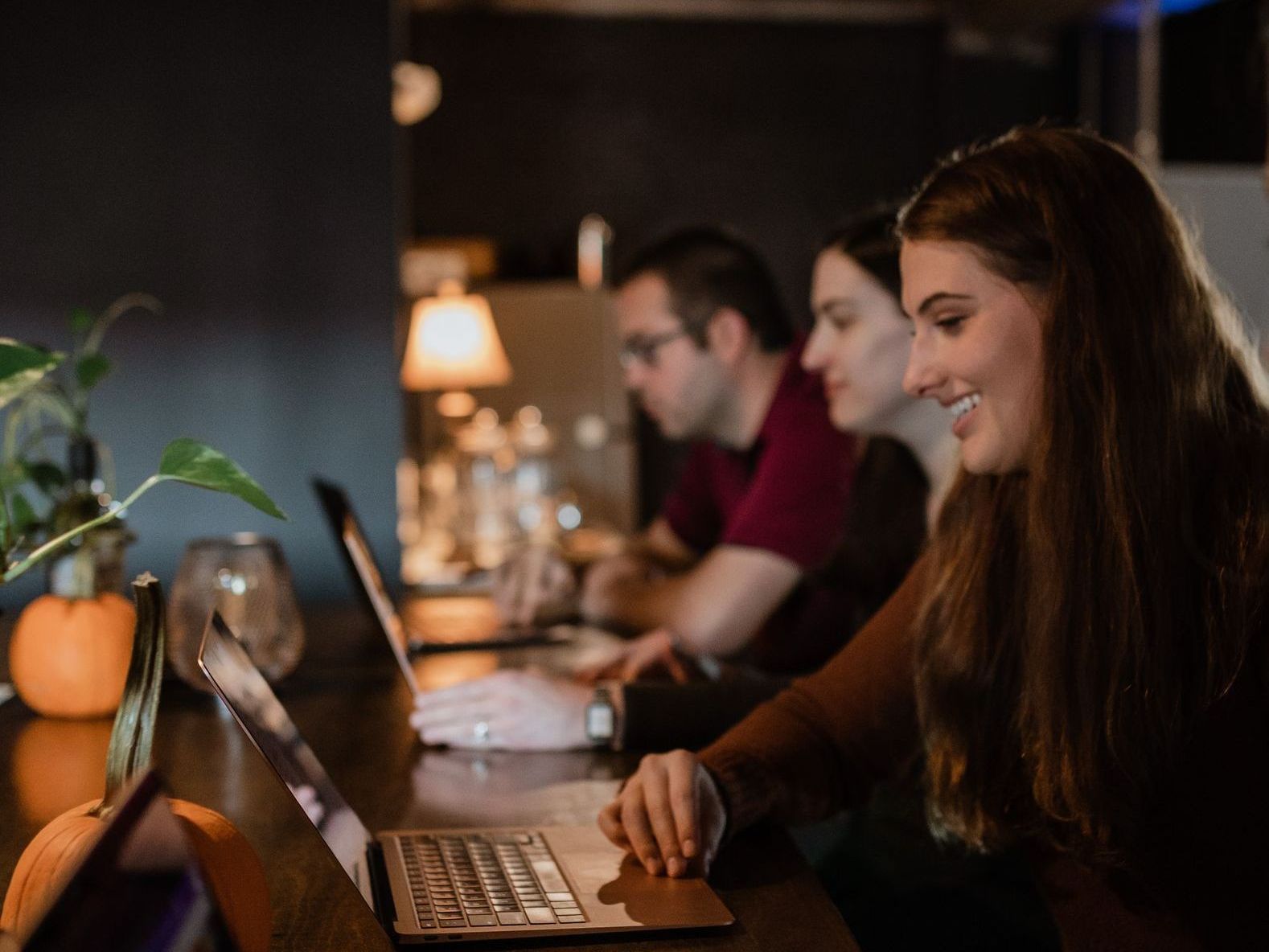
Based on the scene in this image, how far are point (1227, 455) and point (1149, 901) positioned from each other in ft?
1.21

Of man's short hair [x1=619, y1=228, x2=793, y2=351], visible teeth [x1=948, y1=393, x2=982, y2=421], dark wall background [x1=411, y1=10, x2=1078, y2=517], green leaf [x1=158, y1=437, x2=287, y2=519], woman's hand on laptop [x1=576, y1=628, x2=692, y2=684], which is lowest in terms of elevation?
woman's hand on laptop [x1=576, y1=628, x2=692, y2=684]

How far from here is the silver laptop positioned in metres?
0.91

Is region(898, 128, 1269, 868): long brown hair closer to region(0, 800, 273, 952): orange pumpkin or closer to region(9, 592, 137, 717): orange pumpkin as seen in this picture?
region(0, 800, 273, 952): orange pumpkin

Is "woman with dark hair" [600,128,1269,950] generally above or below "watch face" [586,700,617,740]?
above

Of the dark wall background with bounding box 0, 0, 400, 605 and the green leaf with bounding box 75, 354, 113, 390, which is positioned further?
the dark wall background with bounding box 0, 0, 400, 605

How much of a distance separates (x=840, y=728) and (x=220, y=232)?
5.87 feet

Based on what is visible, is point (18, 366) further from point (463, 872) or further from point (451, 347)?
point (451, 347)

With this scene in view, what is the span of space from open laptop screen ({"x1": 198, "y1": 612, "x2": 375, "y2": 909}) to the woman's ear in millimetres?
1805

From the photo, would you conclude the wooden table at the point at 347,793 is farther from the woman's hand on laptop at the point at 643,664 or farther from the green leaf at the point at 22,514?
the woman's hand on laptop at the point at 643,664

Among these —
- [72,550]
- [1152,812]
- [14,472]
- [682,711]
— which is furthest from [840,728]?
[14,472]

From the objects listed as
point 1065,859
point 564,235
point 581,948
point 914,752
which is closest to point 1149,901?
point 1065,859

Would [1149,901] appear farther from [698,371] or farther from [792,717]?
[698,371]

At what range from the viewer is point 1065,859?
1.29 metres

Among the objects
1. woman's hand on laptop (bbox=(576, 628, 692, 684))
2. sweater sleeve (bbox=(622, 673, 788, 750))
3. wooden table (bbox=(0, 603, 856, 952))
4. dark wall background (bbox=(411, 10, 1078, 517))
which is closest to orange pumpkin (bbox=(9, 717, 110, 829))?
wooden table (bbox=(0, 603, 856, 952))
